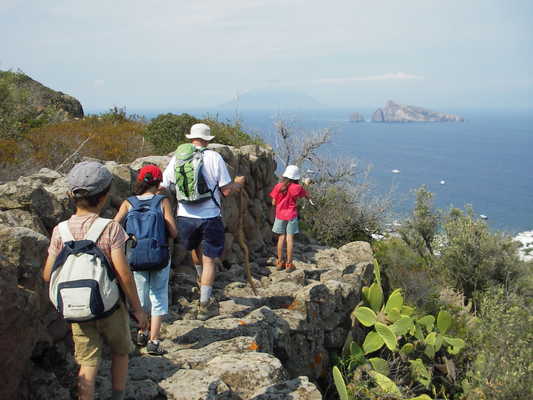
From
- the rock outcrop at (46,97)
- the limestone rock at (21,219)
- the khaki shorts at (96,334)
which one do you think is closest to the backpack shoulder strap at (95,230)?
the khaki shorts at (96,334)

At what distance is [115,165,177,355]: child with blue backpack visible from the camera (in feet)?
15.3

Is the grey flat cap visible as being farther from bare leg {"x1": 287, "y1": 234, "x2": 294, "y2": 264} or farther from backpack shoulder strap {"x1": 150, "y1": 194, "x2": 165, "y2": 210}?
bare leg {"x1": 287, "y1": 234, "x2": 294, "y2": 264}

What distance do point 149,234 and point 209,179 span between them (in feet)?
4.52

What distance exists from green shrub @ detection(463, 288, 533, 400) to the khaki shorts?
8919 mm

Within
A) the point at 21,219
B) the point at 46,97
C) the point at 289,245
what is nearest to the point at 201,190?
the point at 21,219

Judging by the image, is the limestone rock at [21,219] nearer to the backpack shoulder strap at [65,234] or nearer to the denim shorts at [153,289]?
the denim shorts at [153,289]

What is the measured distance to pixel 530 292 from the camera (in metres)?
18.0

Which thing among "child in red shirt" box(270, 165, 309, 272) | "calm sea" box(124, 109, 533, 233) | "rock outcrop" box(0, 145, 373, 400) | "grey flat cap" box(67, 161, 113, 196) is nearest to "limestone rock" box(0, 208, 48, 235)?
"rock outcrop" box(0, 145, 373, 400)

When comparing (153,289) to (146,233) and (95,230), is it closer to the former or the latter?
(146,233)

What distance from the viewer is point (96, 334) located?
11.3 ft

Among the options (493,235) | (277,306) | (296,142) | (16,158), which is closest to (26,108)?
(16,158)

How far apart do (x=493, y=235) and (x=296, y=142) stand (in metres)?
8.75

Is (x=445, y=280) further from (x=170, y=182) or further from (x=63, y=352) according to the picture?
(x=63, y=352)

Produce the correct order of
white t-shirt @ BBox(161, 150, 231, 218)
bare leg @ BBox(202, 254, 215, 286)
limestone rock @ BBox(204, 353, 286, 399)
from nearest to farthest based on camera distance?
limestone rock @ BBox(204, 353, 286, 399) < white t-shirt @ BBox(161, 150, 231, 218) < bare leg @ BBox(202, 254, 215, 286)
